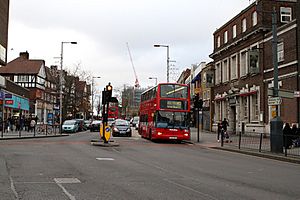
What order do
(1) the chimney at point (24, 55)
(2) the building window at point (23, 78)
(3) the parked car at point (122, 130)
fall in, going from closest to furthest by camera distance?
(3) the parked car at point (122, 130) → (2) the building window at point (23, 78) → (1) the chimney at point (24, 55)

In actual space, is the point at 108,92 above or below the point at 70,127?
above

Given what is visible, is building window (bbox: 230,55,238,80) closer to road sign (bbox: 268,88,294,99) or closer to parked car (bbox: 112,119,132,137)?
parked car (bbox: 112,119,132,137)

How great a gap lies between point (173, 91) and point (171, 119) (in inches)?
79.2

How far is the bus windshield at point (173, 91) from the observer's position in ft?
92.8

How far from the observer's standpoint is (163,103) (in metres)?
28.3

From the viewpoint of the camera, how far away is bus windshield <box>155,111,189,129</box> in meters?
28.5

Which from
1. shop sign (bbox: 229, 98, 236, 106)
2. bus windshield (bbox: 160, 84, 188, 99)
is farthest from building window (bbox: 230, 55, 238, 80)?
bus windshield (bbox: 160, 84, 188, 99)

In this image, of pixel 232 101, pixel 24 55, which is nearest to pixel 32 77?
pixel 24 55

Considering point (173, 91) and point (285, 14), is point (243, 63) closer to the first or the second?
point (285, 14)

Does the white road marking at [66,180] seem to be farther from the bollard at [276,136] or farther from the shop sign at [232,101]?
the shop sign at [232,101]

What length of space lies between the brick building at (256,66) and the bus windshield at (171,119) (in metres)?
7.07

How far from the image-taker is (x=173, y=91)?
28.4 m

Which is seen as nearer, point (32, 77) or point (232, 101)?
point (232, 101)

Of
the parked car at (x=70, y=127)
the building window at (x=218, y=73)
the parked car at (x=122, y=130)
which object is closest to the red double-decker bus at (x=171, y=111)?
the parked car at (x=122, y=130)
